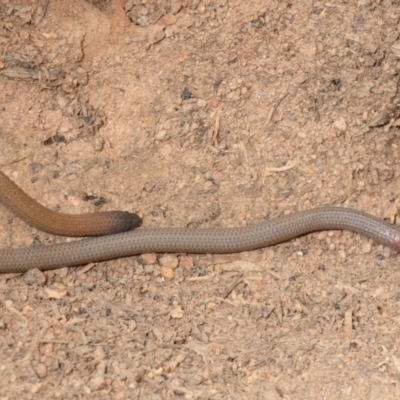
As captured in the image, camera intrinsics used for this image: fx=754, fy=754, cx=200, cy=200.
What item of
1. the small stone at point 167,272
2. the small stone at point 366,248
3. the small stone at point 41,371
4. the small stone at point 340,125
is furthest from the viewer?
the small stone at point 340,125

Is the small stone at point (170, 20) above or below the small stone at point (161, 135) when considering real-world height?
above

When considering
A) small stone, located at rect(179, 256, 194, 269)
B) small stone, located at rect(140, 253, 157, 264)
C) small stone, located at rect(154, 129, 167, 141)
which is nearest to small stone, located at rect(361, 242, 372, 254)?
small stone, located at rect(179, 256, 194, 269)

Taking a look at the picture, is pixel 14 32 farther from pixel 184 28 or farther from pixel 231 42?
pixel 231 42

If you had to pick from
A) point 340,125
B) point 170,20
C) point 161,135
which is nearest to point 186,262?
point 161,135

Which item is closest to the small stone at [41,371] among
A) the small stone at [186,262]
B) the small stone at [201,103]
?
the small stone at [186,262]

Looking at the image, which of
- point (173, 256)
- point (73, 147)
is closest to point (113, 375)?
point (173, 256)

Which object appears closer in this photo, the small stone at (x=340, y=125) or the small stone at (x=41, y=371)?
the small stone at (x=41, y=371)

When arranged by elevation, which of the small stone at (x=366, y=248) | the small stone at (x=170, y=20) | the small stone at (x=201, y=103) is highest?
the small stone at (x=170, y=20)

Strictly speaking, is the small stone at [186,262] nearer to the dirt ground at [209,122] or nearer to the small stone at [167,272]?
the dirt ground at [209,122]

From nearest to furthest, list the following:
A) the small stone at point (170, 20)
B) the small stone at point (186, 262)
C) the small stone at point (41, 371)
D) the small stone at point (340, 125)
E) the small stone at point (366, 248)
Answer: the small stone at point (41, 371) < the small stone at point (186, 262) < the small stone at point (366, 248) < the small stone at point (340, 125) < the small stone at point (170, 20)

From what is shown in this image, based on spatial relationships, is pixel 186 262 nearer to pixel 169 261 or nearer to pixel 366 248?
pixel 169 261

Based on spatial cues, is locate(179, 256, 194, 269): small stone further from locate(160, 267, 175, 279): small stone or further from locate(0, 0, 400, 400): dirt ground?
locate(160, 267, 175, 279): small stone
